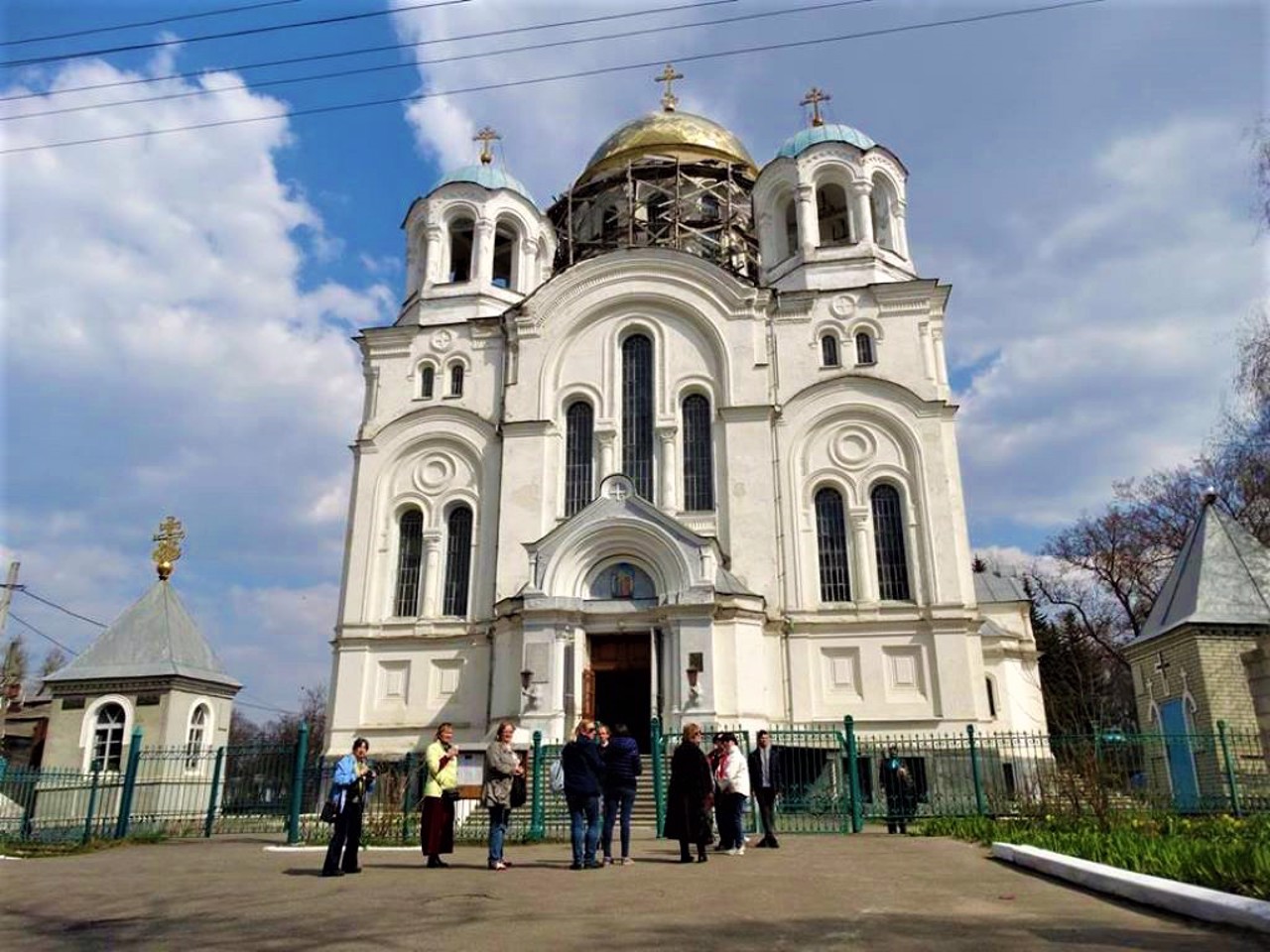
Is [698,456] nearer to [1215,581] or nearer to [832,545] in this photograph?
[832,545]

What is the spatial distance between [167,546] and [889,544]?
19.2 metres

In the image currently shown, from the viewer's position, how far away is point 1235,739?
701 inches

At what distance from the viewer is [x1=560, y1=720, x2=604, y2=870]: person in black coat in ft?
33.8

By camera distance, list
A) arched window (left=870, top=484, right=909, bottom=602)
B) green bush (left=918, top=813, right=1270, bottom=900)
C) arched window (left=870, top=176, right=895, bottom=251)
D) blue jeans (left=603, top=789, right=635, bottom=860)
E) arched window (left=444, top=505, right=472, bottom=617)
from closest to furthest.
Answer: green bush (left=918, top=813, right=1270, bottom=900), blue jeans (left=603, top=789, right=635, bottom=860), arched window (left=870, top=484, right=909, bottom=602), arched window (left=444, top=505, right=472, bottom=617), arched window (left=870, top=176, right=895, bottom=251)

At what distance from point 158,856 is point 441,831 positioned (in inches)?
192

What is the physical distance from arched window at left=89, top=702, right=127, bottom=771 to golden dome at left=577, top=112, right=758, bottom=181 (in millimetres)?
23710

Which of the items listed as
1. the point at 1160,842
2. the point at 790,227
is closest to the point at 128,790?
the point at 1160,842

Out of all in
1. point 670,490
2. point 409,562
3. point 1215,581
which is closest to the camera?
point 1215,581

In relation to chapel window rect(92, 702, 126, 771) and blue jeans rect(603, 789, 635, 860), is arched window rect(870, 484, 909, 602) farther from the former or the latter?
chapel window rect(92, 702, 126, 771)

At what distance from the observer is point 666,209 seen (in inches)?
1332

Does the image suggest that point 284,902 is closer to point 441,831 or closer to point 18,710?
point 441,831

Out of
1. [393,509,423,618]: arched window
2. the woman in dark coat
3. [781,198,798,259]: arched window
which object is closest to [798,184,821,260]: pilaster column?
[781,198,798,259]: arched window

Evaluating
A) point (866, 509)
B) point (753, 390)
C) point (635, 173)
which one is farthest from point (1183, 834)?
point (635, 173)

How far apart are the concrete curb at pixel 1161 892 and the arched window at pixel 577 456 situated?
1736cm
